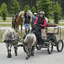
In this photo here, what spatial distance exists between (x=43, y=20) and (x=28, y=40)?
1540mm

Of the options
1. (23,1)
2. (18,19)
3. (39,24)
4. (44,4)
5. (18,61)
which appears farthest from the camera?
(23,1)

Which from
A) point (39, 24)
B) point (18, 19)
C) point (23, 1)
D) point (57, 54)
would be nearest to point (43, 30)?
point (39, 24)

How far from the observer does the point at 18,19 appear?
18.9m

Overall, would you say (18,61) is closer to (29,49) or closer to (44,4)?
(29,49)

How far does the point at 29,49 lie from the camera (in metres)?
8.73

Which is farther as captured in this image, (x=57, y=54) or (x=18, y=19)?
(x=18, y=19)

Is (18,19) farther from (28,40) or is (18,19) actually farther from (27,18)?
(28,40)

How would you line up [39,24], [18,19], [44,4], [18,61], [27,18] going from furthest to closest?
1. [44,4]
2. [18,19]
3. [27,18]
4. [39,24]
5. [18,61]

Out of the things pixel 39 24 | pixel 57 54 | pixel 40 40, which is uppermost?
pixel 39 24

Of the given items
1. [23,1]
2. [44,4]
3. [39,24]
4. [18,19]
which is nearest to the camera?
[39,24]

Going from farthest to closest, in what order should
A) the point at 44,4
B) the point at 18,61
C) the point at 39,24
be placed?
1. the point at 44,4
2. the point at 39,24
3. the point at 18,61

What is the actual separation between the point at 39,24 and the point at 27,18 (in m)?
7.54

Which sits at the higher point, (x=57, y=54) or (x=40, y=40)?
(x=40, y=40)

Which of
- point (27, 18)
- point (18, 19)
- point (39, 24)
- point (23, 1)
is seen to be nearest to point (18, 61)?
point (39, 24)
